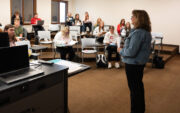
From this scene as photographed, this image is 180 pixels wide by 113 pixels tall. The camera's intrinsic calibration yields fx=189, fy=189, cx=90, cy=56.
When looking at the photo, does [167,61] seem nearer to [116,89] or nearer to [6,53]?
[116,89]

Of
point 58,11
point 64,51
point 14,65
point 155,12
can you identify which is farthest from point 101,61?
point 58,11

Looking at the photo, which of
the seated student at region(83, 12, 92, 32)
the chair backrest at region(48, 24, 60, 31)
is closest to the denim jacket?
the seated student at region(83, 12, 92, 32)

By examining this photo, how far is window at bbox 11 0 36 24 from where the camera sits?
8585mm

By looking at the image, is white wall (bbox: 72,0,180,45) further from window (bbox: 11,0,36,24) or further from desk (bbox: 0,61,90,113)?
desk (bbox: 0,61,90,113)

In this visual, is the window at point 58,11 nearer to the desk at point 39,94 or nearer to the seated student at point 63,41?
the seated student at point 63,41

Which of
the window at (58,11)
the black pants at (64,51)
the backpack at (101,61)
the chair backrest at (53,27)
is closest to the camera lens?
the black pants at (64,51)

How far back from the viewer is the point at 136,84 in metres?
2.54

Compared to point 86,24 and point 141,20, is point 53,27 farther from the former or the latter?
point 141,20

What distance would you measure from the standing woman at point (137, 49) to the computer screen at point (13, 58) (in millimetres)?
1288

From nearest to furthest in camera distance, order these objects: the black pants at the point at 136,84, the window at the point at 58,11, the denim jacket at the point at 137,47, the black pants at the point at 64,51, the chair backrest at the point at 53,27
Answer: the denim jacket at the point at 137,47
the black pants at the point at 136,84
the black pants at the point at 64,51
the chair backrest at the point at 53,27
the window at the point at 58,11

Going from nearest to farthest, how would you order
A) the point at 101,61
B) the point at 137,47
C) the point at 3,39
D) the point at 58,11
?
the point at 3,39 < the point at 137,47 < the point at 101,61 < the point at 58,11

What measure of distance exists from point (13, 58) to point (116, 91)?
2.49 metres

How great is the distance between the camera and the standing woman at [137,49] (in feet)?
7.86

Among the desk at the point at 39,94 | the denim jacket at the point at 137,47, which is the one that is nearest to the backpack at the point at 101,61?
the denim jacket at the point at 137,47
